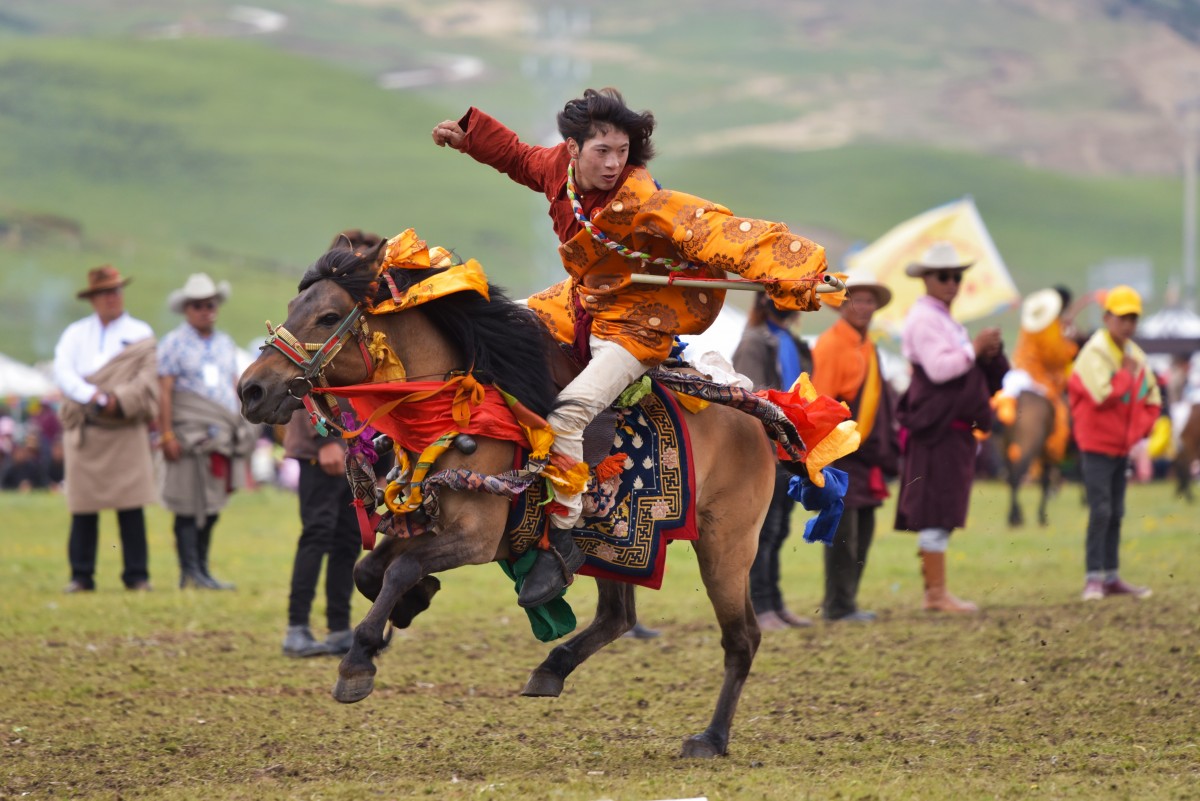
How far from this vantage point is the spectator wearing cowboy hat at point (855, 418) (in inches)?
424

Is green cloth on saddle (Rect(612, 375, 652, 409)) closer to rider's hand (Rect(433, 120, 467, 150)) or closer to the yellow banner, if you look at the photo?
rider's hand (Rect(433, 120, 467, 150))

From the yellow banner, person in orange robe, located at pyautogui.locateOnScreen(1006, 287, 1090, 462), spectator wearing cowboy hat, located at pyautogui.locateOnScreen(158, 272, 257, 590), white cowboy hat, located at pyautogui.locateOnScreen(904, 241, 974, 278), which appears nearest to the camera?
white cowboy hat, located at pyautogui.locateOnScreen(904, 241, 974, 278)

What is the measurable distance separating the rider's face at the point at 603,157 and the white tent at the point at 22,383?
2655 centimetres

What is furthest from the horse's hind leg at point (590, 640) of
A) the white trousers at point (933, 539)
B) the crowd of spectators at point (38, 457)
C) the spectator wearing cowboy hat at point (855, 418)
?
the crowd of spectators at point (38, 457)

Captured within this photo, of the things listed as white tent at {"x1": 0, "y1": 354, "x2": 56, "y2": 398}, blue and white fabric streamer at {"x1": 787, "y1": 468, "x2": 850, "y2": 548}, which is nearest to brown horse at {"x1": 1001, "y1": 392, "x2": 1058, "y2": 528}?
blue and white fabric streamer at {"x1": 787, "y1": 468, "x2": 850, "y2": 548}

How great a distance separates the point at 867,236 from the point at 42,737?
62621 millimetres

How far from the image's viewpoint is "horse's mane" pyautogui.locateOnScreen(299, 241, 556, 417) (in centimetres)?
629

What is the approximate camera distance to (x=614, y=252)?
6.54m

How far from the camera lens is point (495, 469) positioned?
6277 mm

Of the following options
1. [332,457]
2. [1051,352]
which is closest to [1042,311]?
[1051,352]

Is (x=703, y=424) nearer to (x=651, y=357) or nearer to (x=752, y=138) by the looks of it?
(x=651, y=357)

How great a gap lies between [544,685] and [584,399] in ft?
4.17

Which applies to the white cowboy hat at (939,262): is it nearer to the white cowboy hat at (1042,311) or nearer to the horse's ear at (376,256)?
the horse's ear at (376,256)

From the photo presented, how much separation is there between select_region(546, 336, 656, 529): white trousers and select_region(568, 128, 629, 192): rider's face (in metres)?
0.67
